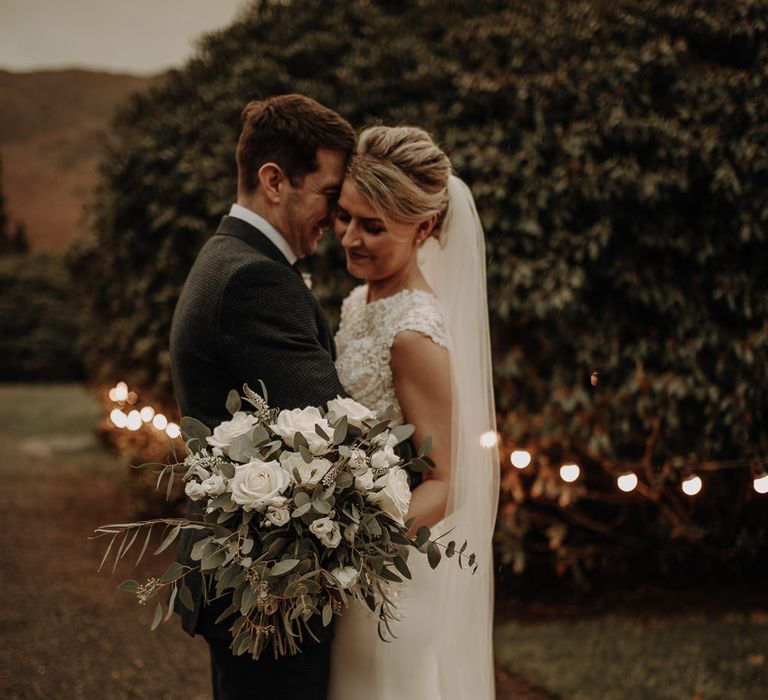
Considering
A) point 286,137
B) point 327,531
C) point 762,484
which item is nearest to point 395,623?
point 327,531

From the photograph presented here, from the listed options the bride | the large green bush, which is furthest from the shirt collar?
the large green bush

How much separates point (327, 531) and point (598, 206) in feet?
9.70

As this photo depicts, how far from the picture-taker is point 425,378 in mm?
2072

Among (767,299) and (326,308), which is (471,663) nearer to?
(326,308)

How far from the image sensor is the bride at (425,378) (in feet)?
→ 6.87

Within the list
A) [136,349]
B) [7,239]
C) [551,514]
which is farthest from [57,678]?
[7,239]

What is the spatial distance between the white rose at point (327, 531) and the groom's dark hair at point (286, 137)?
1.03m

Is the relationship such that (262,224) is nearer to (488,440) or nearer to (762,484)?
(488,440)

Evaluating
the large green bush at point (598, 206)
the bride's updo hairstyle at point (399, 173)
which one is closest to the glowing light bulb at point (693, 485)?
the large green bush at point (598, 206)

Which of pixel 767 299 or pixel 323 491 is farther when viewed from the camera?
pixel 767 299

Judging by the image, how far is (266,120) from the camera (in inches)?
81.2

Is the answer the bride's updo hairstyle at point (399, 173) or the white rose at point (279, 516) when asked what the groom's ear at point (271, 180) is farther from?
the white rose at point (279, 516)

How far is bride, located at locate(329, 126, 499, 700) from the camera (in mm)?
2094

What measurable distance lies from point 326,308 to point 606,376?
1.64 meters
